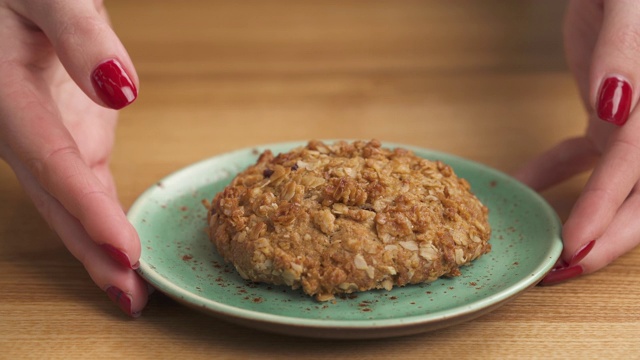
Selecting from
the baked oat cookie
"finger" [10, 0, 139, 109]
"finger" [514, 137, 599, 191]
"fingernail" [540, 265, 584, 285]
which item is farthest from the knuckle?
"finger" [514, 137, 599, 191]

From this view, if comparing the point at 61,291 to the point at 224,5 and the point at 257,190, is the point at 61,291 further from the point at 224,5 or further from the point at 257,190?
the point at 224,5

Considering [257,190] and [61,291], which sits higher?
[257,190]

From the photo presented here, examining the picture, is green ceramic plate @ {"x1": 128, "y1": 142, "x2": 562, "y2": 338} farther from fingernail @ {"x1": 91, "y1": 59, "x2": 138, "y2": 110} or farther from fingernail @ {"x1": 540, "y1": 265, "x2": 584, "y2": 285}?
fingernail @ {"x1": 91, "y1": 59, "x2": 138, "y2": 110}

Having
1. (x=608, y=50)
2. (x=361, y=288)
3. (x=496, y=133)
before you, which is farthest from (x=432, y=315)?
(x=496, y=133)

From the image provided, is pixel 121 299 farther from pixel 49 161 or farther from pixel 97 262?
pixel 49 161

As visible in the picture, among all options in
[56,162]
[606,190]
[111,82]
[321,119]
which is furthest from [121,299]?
[321,119]

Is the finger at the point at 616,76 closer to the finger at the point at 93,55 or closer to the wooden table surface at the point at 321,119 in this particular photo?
the wooden table surface at the point at 321,119
